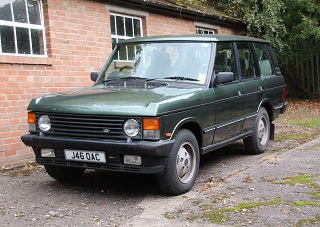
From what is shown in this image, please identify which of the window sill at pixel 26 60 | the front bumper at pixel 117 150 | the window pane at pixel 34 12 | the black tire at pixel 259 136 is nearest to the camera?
the front bumper at pixel 117 150

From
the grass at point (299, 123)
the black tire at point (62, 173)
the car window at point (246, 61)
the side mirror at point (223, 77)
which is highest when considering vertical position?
the car window at point (246, 61)

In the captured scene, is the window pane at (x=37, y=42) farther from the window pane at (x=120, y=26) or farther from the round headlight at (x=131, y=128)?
the round headlight at (x=131, y=128)

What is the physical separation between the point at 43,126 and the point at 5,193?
1.06m

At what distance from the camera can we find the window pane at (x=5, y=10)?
7.39m

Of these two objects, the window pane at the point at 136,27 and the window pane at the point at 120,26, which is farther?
the window pane at the point at 136,27

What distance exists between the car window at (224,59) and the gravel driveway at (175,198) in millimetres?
1504

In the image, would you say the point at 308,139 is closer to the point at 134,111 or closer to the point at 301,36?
the point at 134,111

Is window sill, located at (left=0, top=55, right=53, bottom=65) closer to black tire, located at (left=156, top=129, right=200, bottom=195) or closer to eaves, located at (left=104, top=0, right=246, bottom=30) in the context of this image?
eaves, located at (left=104, top=0, right=246, bottom=30)

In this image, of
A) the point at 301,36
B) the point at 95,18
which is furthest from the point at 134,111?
the point at 301,36

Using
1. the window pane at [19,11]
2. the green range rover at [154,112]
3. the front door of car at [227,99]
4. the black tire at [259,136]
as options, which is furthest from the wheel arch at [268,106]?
the window pane at [19,11]

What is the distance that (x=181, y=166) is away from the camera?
5.07 m

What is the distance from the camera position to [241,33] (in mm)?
16344

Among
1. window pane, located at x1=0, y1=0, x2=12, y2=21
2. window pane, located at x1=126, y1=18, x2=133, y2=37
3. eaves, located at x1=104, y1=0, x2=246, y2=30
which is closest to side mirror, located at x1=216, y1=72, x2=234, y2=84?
window pane, located at x1=0, y1=0, x2=12, y2=21

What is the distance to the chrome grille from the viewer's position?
4.67 metres
